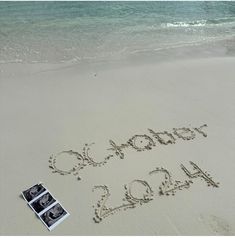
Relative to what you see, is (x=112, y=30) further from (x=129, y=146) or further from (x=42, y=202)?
(x=42, y=202)

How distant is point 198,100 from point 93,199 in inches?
162

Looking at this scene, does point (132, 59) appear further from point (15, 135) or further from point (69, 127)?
point (15, 135)

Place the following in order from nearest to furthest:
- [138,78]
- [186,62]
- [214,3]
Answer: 1. [138,78]
2. [186,62]
3. [214,3]

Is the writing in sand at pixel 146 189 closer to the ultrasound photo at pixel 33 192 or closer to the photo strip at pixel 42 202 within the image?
the photo strip at pixel 42 202

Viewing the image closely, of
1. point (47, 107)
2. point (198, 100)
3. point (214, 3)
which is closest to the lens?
point (47, 107)

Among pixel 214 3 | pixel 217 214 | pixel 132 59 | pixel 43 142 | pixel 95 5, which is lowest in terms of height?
pixel 217 214

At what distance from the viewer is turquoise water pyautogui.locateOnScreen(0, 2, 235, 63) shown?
11758 millimetres

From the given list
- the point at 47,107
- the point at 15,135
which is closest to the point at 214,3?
the point at 47,107

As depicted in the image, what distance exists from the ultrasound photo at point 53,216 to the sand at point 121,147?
0.10 m

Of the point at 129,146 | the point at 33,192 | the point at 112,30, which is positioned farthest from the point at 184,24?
the point at 33,192

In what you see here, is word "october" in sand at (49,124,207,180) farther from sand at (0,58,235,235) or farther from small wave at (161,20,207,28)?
small wave at (161,20,207,28)

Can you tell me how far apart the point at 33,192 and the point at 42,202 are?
0.26 meters

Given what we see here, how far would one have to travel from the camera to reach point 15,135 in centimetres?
751

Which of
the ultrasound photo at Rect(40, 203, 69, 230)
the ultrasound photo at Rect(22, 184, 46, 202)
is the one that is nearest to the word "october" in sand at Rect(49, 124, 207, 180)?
the ultrasound photo at Rect(22, 184, 46, 202)
